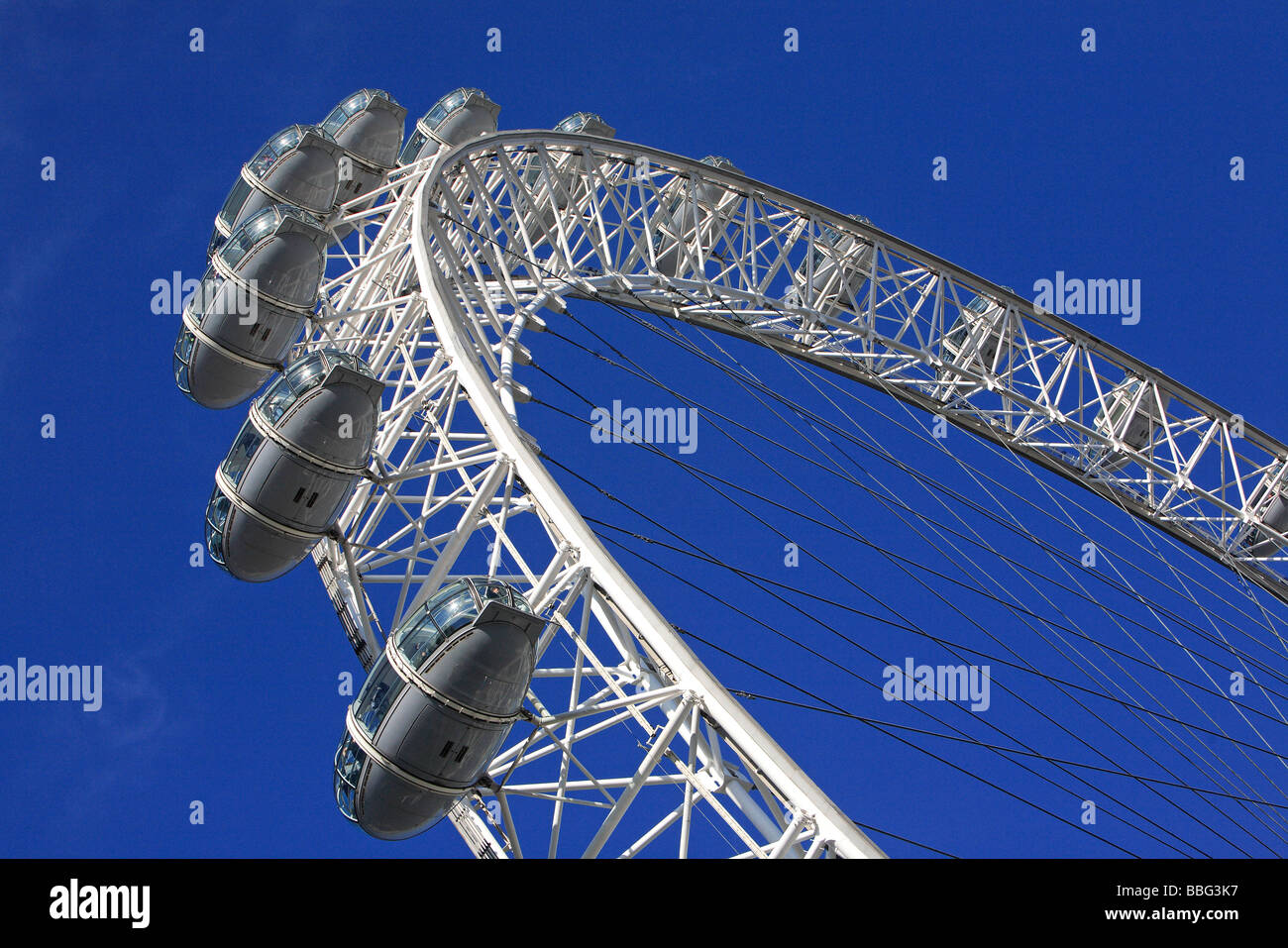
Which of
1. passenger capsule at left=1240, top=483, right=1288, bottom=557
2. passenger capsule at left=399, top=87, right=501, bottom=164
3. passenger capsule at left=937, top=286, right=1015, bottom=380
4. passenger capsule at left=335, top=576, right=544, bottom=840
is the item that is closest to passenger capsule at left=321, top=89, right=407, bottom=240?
passenger capsule at left=399, top=87, right=501, bottom=164

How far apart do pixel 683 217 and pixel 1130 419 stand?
1434 cm

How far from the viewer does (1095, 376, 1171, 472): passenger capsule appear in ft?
117

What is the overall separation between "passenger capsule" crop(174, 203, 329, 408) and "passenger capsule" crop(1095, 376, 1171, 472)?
22.0m

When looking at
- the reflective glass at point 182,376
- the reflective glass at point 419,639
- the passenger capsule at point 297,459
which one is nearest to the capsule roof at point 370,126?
the reflective glass at point 182,376

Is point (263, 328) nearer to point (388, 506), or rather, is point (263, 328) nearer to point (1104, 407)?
point (388, 506)

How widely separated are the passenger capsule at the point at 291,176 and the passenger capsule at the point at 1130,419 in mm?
20770

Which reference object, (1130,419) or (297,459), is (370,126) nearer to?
(297,459)

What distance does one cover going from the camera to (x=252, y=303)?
22.2 metres

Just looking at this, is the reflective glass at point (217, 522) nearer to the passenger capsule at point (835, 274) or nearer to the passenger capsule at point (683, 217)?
the passenger capsule at point (683, 217)

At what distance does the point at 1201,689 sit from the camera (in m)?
24.0

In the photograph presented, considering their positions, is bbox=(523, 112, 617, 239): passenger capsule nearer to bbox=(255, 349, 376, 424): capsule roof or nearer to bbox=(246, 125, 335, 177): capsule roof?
bbox=(246, 125, 335, 177): capsule roof
